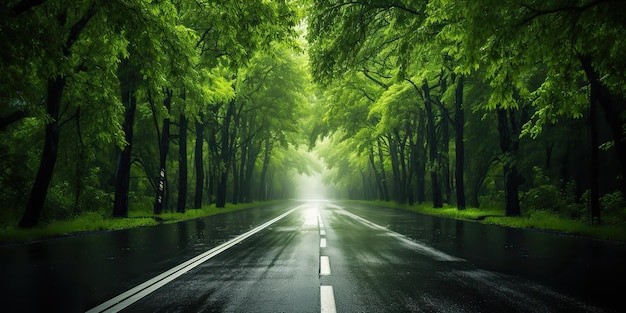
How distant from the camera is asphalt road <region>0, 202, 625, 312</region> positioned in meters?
4.20

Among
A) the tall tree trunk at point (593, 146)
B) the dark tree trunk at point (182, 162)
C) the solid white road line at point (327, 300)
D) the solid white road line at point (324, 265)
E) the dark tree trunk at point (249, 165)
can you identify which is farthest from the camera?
the dark tree trunk at point (249, 165)

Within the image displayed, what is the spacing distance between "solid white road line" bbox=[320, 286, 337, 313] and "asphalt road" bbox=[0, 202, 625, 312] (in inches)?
0.5

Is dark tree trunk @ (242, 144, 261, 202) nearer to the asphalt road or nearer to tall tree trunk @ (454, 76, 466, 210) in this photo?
tall tree trunk @ (454, 76, 466, 210)

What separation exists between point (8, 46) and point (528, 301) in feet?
29.3

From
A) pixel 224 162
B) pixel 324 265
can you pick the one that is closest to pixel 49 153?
pixel 324 265

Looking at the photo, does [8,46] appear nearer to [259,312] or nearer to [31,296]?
[31,296]

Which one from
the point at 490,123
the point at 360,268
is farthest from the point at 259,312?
the point at 490,123

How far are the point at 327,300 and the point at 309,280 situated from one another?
1.05 metres

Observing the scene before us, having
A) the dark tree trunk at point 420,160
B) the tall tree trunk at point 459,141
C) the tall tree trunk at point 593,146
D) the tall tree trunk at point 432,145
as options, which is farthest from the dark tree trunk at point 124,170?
the dark tree trunk at point 420,160

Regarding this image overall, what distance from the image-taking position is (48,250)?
8.27 meters

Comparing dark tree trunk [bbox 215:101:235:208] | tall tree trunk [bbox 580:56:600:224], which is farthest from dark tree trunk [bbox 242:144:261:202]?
tall tree trunk [bbox 580:56:600:224]

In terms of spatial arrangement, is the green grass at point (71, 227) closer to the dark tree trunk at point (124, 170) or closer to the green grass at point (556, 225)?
the dark tree trunk at point (124, 170)

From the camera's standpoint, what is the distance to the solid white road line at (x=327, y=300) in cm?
402

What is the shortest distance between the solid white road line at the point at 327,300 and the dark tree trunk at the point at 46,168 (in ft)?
35.4
